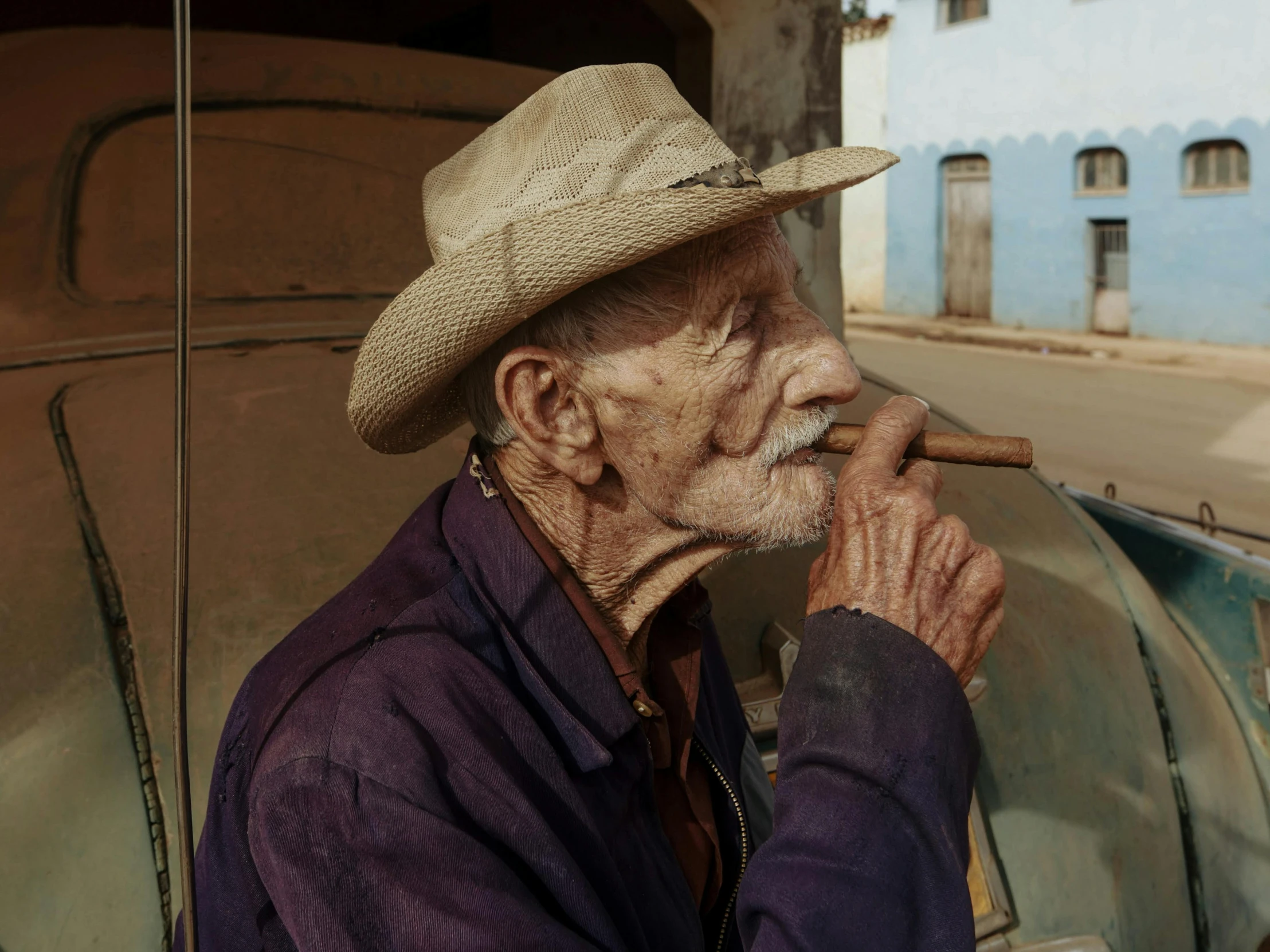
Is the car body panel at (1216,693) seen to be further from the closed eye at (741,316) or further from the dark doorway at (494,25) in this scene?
the dark doorway at (494,25)

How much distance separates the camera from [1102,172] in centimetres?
1421

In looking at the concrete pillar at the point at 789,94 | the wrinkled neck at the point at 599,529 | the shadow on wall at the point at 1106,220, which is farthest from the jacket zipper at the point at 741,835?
the shadow on wall at the point at 1106,220

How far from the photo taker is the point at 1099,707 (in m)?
2.19

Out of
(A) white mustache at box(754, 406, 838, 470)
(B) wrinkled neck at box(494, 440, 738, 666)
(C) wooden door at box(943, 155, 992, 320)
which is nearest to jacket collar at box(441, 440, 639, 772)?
(B) wrinkled neck at box(494, 440, 738, 666)

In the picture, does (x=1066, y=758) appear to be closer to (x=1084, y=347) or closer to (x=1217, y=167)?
(x=1084, y=347)

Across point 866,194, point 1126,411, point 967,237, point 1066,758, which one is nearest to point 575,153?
point 1066,758

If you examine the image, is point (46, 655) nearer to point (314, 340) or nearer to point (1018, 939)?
point (314, 340)

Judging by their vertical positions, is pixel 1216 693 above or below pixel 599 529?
below

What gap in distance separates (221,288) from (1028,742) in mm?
2110

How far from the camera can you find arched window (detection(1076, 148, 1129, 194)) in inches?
551

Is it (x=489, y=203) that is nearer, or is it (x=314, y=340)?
(x=489, y=203)

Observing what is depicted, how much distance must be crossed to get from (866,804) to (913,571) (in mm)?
274

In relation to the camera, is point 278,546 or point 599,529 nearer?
point 599,529

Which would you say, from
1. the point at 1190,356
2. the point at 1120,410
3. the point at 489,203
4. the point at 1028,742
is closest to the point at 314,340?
the point at 489,203
